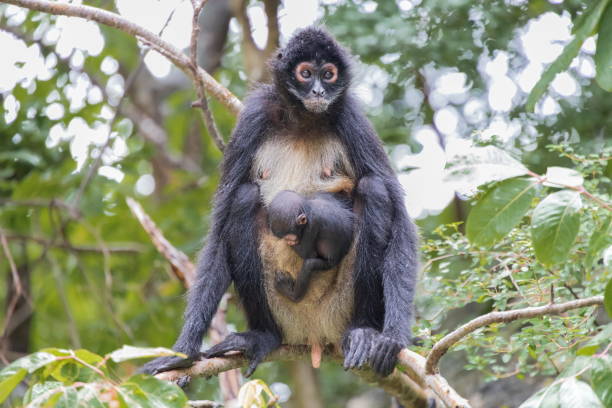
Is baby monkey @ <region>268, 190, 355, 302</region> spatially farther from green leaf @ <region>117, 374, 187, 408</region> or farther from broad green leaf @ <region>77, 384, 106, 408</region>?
broad green leaf @ <region>77, 384, 106, 408</region>

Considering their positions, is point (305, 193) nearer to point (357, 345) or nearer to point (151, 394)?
point (357, 345)

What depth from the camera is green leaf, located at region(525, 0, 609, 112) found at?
13.0 ft

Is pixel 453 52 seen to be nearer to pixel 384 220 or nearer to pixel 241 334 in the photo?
pixel 384 220

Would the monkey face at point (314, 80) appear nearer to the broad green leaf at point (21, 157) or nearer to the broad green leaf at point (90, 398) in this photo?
the broad green leaf at point (21, 157)

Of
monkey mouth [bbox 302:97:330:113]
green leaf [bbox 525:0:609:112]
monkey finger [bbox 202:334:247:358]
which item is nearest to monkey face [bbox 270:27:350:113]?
monkey mouth [bbox 302:97:330:113]

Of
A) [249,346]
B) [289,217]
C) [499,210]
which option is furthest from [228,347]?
[499,210]

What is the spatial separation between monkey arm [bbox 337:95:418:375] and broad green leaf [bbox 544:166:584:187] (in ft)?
8.32

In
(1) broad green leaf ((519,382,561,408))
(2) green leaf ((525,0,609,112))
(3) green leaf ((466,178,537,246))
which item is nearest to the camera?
(1) broad green leaf ((519,382,561,408))

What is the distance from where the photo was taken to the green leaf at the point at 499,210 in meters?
3.36

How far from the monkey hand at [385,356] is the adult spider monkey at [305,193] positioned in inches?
8.0

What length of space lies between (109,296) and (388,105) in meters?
4.10

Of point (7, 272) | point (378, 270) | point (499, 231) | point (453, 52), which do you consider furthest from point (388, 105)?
point (499, 231)

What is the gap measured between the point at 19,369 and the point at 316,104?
3850 mm

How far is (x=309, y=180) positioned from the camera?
6809 millimetres
